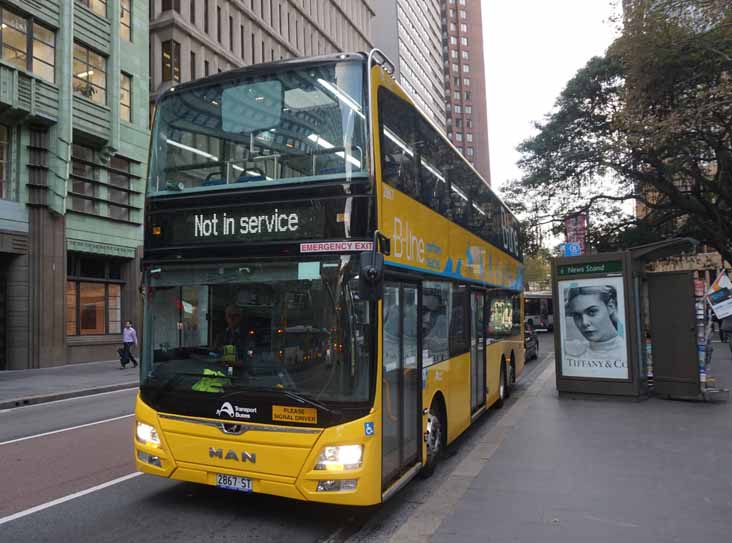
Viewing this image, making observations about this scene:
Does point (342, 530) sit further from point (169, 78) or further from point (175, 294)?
point (169, 78)

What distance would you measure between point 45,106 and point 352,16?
3623cm

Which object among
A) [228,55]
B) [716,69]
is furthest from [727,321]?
[228,55]

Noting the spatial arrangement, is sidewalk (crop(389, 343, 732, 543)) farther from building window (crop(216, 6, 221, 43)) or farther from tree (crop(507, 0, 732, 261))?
building window (crop(216, 6, 221, 43))

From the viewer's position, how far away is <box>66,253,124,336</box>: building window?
862 inches

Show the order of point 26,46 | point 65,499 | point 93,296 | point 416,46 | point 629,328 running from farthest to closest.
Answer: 1. point 416,46
2. point 93,296
3. point 26,46
4. point 629,328
5. point 65,499

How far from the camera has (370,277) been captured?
4367 millimetres

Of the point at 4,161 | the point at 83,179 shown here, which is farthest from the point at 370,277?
the point at 83,179

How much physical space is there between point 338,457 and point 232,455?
37.6 inches

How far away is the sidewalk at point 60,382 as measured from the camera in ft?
43.7

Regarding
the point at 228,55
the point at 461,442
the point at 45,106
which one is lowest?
the point at 461,442

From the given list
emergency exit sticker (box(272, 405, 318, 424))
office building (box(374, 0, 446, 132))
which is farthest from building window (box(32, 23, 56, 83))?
office building (box(374, 0, 446, 132))

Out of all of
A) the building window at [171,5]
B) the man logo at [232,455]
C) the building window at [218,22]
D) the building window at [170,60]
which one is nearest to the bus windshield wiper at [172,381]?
the man logo at [232,455]

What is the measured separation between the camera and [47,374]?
18172 millimetres

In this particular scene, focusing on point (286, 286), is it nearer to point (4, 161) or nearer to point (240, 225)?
point (240, 225)
